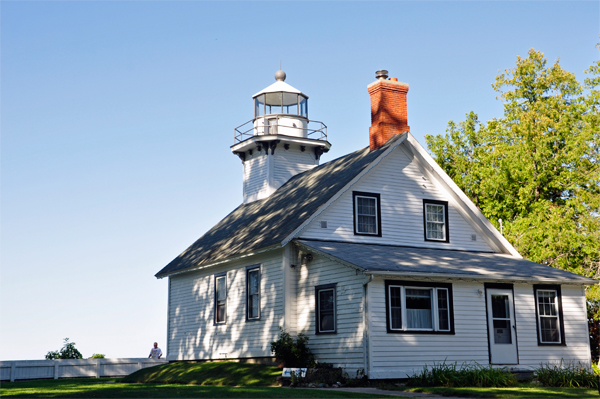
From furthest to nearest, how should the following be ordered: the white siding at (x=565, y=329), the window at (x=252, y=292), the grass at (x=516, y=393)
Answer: the window at (x=252, y=292)
the white siding at (x=565, y=329)
the grass at (x=516, y=393)

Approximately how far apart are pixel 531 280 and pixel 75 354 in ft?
69.5

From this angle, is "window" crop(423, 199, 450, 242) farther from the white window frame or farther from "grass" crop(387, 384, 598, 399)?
"grass" crop(387, 384, 598, 399)

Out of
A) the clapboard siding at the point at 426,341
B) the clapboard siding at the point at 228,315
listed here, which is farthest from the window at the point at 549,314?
the clapboard siding at the point at 228,315

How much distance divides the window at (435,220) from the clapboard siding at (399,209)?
0.51 feet

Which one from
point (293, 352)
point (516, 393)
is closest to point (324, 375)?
point (293, 352)

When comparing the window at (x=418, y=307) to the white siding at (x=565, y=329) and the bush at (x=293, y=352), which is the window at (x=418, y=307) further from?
the bush at (x=293, y=352)

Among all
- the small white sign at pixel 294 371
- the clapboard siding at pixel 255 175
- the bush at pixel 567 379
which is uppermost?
the clapboard siding at pixel 255 175

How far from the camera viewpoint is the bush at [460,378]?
1631cm

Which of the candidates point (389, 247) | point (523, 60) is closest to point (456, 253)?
point (389, 247)

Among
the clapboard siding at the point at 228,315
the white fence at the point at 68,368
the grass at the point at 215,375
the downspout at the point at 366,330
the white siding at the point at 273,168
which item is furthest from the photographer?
the white siding at the point at 273,168

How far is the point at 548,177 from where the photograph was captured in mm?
32281

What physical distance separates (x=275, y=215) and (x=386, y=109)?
207 inches

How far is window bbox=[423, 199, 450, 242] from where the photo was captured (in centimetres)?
2240

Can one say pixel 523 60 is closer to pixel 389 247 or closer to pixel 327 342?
pixel 389 247
